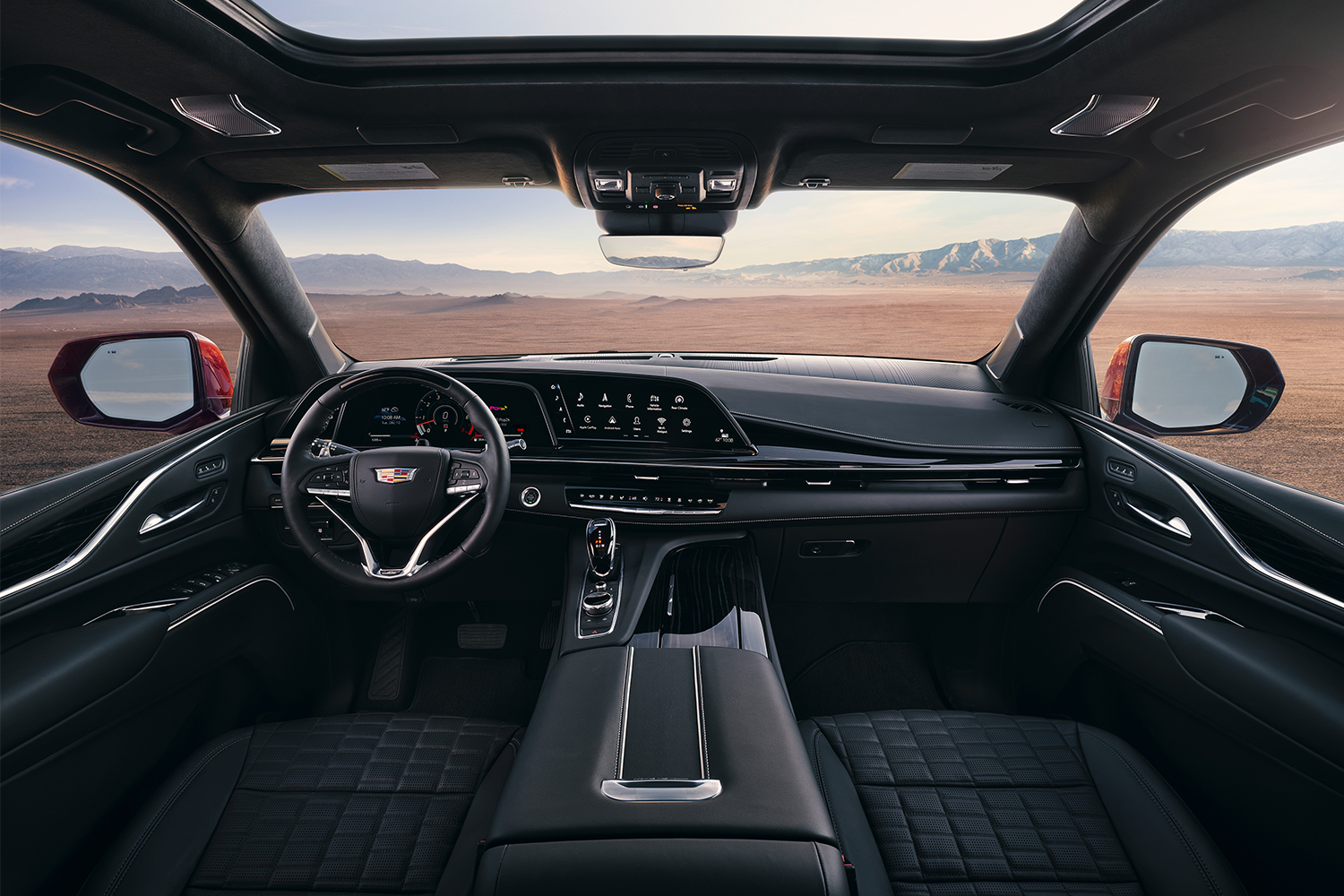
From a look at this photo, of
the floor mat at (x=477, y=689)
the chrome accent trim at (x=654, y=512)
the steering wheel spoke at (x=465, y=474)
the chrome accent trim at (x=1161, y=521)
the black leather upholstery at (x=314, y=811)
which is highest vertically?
the steering wheel spoke at (x=465, y=474)

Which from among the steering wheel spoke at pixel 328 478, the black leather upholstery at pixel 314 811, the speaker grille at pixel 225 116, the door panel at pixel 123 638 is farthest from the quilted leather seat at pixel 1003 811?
the speaker grille at pixel 225 116

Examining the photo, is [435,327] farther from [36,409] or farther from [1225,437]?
[1225,437]

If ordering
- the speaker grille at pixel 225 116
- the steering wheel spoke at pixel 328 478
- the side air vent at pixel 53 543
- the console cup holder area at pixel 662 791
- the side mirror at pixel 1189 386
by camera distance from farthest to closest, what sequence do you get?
the side mirror at pixel 1189 386, the steering wheel spoke at pixel 328 478, the speaker grille at pixel 225 116, the side air vent at pixel 53 543, the console cup holder area at pixel 662 791

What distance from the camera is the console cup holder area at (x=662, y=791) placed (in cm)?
98

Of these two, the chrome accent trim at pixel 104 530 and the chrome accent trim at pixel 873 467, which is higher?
the chrome accent trim at pixel 873 467

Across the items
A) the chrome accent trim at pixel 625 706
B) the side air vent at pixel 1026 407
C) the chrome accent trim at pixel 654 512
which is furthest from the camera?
the side air vent at pixel 1026 407

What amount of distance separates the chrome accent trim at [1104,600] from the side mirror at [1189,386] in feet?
1.96

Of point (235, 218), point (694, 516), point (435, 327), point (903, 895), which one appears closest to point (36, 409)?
point (435, 327)

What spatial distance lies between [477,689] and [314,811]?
121 centimetres

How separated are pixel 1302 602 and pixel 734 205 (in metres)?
1.87

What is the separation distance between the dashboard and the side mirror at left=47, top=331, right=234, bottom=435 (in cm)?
52

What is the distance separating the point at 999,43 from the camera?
1.55 meters

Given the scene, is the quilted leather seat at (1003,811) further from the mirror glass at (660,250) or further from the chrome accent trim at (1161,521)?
the mirror glass at (660,250)

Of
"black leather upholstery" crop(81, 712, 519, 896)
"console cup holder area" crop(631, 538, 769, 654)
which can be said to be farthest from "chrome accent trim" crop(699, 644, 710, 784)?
"black leather upholstery" crop(81, 712, 519, 896)
